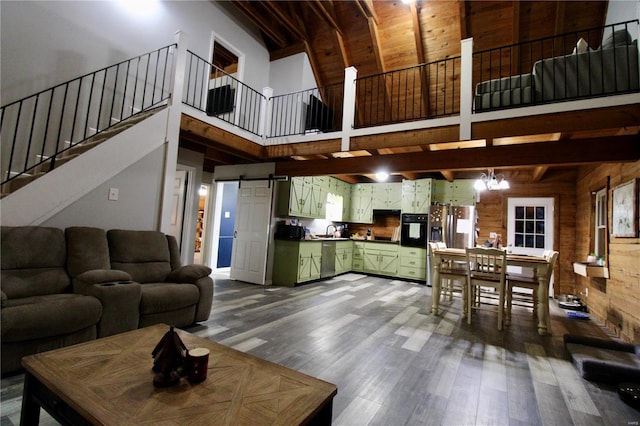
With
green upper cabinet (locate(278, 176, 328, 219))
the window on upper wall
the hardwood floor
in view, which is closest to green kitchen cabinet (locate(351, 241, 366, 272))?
green upper cabinet (locate(278, 176, 328, 219))

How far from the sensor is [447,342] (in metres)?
3.03

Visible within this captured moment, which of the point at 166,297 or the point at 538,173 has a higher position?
the point at 538,173

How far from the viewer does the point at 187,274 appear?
3145mm

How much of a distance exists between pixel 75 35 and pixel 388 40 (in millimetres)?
5481

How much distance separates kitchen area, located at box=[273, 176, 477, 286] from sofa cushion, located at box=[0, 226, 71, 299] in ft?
11.4

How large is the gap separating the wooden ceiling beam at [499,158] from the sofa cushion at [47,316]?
11.9ft

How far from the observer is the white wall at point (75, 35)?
Result: 3.28 metres

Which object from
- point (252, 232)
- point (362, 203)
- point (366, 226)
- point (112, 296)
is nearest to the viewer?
point (112, 296)

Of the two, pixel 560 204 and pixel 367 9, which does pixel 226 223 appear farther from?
pixel 560 204

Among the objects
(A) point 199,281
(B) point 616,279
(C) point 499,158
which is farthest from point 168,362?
(B) point 616,279

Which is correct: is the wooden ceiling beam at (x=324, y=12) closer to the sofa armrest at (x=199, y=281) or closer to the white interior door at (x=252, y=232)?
the white interior door at (x=252, y=232)

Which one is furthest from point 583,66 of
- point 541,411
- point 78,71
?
point 78,71

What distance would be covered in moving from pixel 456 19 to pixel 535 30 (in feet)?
4.64

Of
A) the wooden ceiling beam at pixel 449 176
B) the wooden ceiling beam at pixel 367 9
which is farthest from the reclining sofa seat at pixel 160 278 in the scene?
the wooden ceiling beam at pixel 367 9
